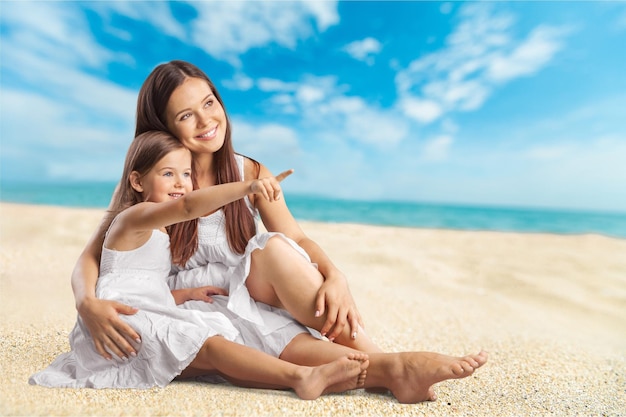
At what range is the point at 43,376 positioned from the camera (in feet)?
5.91

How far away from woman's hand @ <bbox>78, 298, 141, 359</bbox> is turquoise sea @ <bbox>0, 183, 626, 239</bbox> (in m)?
11.2

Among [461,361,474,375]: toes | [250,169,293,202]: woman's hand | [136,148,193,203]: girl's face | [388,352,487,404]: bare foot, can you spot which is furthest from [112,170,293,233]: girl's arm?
[461,361,474,375]: toes

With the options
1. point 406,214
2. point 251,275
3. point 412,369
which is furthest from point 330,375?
point 406,214

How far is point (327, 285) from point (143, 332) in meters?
0.61

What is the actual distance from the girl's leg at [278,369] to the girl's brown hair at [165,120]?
19.7 inches

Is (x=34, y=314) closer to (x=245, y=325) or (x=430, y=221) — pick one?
(x=245, y=325)

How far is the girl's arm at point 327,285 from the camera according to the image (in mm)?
1811

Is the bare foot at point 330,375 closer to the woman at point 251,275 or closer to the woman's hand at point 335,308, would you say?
the woman at point 251,275

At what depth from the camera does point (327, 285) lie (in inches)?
72.8

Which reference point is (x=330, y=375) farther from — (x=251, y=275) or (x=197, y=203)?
(x=197, y=203)

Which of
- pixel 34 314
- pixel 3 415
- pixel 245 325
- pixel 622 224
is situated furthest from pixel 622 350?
pixel 622 224

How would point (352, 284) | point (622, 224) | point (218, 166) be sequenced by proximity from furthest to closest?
point (622, 224)
point (352, 284)
point (218, 166)

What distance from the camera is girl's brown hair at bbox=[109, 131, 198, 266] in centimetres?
199

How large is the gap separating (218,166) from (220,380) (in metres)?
0.83
